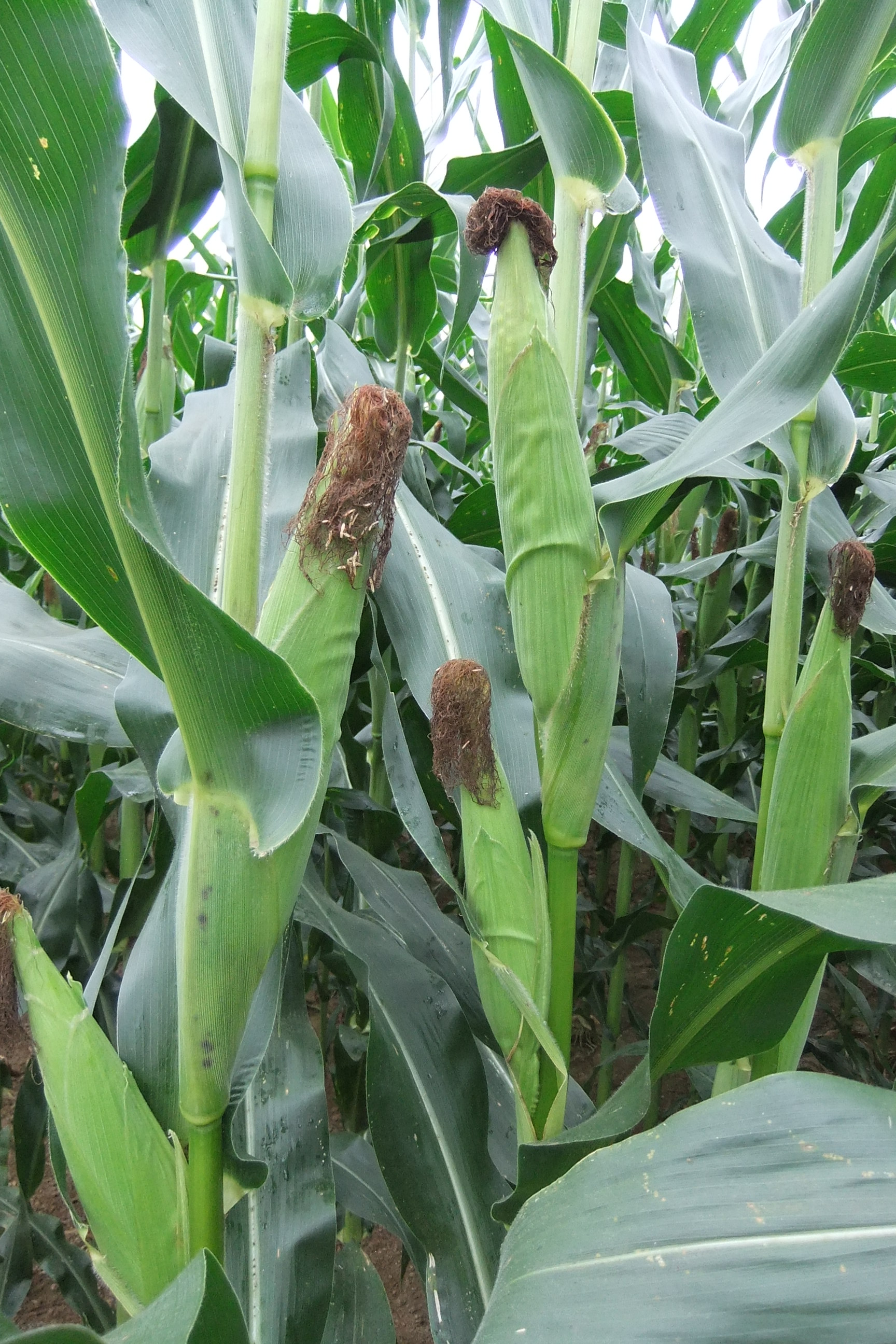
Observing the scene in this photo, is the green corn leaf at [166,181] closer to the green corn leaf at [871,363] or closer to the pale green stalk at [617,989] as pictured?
the green corn leaf at [871,363]

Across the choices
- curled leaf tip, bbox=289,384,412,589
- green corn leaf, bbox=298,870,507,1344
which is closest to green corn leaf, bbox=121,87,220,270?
curled leaf tip, bbox=289,384,412,589

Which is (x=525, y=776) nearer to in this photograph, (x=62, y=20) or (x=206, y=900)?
(x=206, y=900)

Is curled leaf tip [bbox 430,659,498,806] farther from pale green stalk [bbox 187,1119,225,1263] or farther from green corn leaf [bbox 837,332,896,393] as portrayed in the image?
green corn leaf [bbox 837,332,896,393]

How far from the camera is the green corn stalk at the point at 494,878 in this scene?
742mm

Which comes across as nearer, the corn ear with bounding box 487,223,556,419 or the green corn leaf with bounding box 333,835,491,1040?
the corn ear with bounding box 487,223,556,419

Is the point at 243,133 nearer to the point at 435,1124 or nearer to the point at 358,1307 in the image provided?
the point at 435,1124

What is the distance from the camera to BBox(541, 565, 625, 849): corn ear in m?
0.77

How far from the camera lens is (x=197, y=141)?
44.9 inches

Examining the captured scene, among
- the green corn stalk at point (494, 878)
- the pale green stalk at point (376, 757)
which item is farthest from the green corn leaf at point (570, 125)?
the pale green stalk at point (376, 757)

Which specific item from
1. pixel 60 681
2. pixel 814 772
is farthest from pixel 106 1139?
pixel 814 772

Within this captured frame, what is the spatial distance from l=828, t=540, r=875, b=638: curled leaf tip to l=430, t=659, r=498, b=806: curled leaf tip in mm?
364

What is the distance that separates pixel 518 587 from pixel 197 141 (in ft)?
2.69

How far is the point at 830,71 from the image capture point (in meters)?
0.91

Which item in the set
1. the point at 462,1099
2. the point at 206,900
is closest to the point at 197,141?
the point at 206,900
